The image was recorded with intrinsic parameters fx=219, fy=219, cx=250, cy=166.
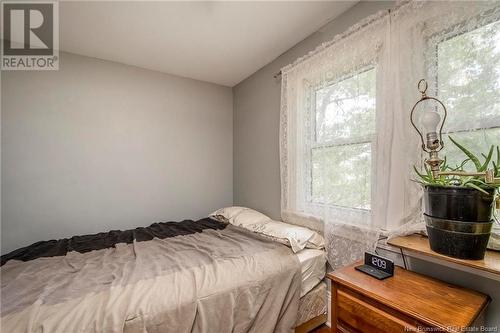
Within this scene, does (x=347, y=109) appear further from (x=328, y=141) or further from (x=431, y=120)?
(x=431, y=120)

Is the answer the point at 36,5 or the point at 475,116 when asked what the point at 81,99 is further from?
the point at 475,116

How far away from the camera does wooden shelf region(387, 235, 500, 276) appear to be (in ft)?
2.64

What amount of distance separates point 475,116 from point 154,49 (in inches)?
97.1

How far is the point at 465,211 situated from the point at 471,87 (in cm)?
61

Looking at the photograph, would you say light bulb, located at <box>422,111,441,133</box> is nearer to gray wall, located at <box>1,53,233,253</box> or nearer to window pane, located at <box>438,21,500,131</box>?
window pane, located at <box>438,21,500,131</box>

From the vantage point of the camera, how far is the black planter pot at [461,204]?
835 millimetres

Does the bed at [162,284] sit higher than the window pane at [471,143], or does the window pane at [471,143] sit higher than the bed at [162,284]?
the window pane at [471,143]

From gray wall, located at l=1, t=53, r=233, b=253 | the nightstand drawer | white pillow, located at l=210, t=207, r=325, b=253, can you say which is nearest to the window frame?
white pillow, located at l=210, t=207, r=325, b=253

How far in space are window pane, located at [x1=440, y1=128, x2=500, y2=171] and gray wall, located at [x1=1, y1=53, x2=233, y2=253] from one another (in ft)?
7.82

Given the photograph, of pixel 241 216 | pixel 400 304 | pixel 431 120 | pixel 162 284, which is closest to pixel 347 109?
pixel 431 120

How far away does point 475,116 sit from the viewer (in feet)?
3.30

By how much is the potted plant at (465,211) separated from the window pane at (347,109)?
62 cm

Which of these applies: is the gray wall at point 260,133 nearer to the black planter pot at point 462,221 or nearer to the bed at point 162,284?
the bed at point 162,284

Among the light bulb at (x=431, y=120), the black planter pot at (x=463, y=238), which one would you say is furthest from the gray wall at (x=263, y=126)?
the black planter pot at (x=463, y=238)
